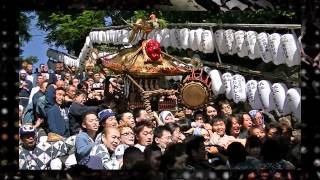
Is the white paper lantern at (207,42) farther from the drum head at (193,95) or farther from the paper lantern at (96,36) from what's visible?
the paper lantern at (96,36)

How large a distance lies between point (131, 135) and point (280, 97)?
2805 millimetres

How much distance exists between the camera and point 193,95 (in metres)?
6.18

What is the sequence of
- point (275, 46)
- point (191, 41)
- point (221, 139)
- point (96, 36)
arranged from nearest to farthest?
point (221, 139) → point (96, 36) → point (275, 46) → point (191, 41)

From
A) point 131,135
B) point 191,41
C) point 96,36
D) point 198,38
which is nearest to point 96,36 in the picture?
point 96,36

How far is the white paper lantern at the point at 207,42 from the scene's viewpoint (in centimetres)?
707

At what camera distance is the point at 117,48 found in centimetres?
676

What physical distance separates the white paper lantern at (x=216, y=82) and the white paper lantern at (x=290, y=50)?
1.09 meters

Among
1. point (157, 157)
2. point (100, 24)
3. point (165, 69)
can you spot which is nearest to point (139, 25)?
point (100, 24)

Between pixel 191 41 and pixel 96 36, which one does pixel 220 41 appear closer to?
pixel 191 41

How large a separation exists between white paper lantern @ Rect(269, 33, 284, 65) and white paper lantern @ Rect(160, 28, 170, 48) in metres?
1.17

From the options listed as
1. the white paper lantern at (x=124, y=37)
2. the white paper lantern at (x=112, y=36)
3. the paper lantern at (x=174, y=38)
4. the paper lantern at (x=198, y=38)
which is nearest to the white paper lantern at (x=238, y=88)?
the paper lantern at (x=198, y=38)

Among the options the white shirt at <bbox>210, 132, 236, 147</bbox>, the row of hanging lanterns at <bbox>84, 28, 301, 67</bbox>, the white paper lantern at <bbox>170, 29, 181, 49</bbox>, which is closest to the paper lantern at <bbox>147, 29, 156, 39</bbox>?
the row of hanging lanterns at <bbox>84, 28, 301, 67</bbox>

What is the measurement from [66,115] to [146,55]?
1.38 meters

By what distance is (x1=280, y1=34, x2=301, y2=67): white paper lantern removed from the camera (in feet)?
19.8
